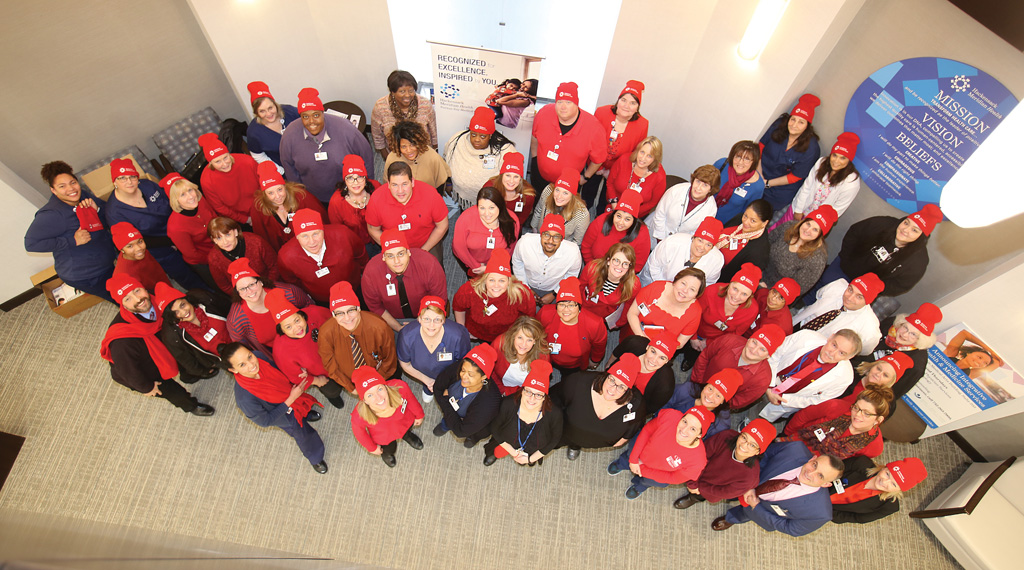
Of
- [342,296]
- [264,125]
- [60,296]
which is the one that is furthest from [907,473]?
[60,296]

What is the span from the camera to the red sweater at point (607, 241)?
376cm

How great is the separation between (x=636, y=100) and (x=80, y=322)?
5.83 meters

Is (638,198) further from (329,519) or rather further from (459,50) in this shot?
(329,519)

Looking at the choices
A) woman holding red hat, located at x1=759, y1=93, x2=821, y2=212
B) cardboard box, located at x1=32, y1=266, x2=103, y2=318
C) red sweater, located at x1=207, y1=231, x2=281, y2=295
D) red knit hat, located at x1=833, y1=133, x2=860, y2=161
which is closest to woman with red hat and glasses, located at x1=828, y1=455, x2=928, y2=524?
red knit hat, located at x1=833, y1=133, x2=860, y2=161

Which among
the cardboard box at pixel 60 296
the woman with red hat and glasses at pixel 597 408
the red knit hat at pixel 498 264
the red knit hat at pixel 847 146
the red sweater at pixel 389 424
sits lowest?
the cardboard box at pixel 60 296

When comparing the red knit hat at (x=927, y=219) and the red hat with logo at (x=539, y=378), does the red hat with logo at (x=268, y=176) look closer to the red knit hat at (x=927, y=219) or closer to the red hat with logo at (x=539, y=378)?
the red hat with logo at (x=539, y=378)

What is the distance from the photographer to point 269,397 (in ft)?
10.2

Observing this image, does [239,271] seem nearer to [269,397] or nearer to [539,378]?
[269,397]

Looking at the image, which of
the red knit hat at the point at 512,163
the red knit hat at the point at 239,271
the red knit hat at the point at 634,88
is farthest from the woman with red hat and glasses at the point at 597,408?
the red knit hat at the point at 634,88

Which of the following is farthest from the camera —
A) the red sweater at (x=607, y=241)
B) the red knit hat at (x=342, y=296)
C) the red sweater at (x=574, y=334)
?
the red sweater at (x=607, y=241)

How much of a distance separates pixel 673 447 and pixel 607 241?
1635mm

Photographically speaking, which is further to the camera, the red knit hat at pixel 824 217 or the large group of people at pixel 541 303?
the red knit hat at pixel 824 217

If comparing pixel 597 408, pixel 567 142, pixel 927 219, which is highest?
pixel 927 219

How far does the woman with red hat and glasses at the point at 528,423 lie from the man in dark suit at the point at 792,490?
1.45m
